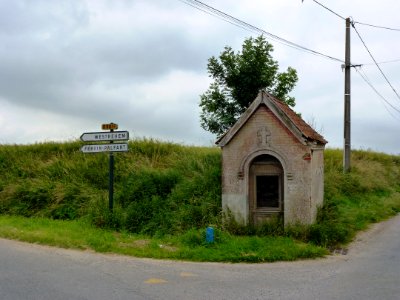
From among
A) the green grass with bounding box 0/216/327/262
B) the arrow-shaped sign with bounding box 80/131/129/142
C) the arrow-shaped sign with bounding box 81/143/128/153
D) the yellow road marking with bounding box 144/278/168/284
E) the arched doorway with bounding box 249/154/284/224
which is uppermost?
the arrow-shaped sign with bounding box 80/131/129/142

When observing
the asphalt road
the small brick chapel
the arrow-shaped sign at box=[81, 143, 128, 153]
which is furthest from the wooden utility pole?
the arrow-shaped sign at box=[81, 143, 128, 153]

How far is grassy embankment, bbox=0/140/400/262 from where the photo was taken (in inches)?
424

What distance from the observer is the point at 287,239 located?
1074 cm

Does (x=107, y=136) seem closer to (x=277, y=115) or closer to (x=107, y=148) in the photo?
(x=107, y=148)

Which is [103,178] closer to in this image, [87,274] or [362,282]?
[87,274]

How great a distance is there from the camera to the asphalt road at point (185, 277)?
277 inches

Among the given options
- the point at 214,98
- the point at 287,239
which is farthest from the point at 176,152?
the point at 287,239

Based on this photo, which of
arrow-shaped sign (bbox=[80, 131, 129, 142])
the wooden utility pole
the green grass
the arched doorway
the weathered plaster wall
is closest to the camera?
the green grass

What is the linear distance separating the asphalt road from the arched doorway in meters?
2.30

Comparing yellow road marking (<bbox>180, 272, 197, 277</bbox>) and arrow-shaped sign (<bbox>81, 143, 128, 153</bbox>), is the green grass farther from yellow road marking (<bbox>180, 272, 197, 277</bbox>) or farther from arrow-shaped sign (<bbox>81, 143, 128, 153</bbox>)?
arrow-shaped sign (<bbox>81, 143, 128, 153</bbox>)

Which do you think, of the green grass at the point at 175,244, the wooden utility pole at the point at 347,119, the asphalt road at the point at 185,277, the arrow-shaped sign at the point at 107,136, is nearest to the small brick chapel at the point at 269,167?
the green grass at the point at 175,244

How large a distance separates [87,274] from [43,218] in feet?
25.8

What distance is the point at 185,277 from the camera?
8.24 m

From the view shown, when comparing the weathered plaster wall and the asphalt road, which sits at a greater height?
the weathered plaster wall
